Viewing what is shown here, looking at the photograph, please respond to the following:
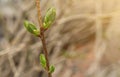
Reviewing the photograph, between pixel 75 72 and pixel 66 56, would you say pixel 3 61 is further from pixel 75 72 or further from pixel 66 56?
pixel 75 72

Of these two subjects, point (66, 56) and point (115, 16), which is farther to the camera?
point (115, 16)

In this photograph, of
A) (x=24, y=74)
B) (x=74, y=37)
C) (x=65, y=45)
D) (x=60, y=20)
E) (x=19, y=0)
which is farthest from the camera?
(x=74, y=37)

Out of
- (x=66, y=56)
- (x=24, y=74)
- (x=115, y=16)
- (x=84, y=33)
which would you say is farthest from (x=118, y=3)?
(x=24, y=74)

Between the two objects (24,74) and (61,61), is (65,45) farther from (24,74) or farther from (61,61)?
(24,74)

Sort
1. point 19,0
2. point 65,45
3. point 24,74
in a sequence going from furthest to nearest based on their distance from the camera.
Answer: point 65,45
point 19,0
point 24,74

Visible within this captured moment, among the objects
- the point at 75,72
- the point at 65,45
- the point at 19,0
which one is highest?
the point at 19,0

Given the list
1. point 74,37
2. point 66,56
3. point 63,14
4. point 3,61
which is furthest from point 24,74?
point 74,37

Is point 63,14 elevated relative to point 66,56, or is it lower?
elevated
